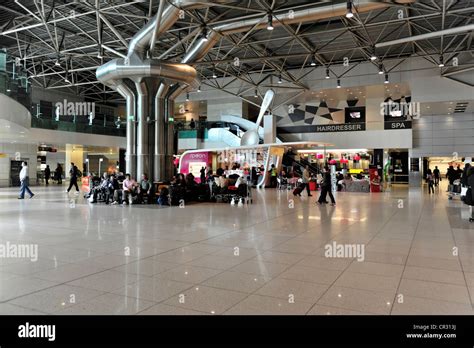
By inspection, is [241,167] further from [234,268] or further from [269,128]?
[234,268]

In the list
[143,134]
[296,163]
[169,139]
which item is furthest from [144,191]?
[296,163]

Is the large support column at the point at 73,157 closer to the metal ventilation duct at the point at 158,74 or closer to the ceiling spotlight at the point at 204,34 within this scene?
the metal ventilation duct at the point at 158,74

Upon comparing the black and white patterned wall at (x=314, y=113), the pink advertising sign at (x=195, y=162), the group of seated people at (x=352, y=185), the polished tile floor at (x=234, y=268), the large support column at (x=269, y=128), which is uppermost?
the black and white patterned wall at (x=314, y=113)

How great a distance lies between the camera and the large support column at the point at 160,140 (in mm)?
14969

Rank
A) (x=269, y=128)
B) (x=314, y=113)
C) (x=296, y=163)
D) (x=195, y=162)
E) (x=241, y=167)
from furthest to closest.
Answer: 1. (x=314, y=113)
2. (x=296, y=163)
3. (x=269, y=128)
4. (x=241, y=167)
5. (x=195, y=162)

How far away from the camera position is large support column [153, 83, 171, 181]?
14969mm

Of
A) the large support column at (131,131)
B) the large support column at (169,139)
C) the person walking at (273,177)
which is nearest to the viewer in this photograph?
the large support column at (131,131)

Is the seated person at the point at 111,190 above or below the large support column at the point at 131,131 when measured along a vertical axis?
below

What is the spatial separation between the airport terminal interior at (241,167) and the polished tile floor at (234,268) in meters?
0.04

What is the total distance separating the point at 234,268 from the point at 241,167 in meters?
22.9

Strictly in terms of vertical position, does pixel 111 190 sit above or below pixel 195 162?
below

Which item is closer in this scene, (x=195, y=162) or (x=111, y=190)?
(x=111, y=190)

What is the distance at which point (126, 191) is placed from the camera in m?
13.5

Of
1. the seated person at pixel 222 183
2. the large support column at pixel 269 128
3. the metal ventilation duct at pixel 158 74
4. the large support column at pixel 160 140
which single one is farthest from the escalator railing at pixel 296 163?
the large support column at pixel 160 140
